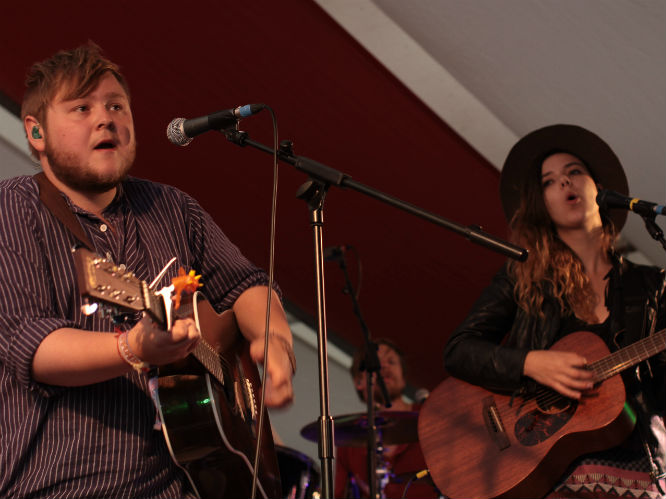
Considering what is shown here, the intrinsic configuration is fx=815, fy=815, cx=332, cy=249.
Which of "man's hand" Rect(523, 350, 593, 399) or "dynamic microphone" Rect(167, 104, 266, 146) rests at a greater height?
"dynamic microphone" Rect(167, 104, 266, 146)

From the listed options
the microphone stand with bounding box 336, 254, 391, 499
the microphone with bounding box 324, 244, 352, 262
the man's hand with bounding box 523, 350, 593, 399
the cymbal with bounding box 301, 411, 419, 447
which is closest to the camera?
the man's hand with bounding box 523, 350, 593, 399

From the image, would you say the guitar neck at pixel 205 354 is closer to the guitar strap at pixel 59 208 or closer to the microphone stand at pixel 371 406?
the guitar strap at pixel 59 208

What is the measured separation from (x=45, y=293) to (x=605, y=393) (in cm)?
220

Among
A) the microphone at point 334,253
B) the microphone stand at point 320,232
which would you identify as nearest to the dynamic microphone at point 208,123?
the microphone stand at point 320,232

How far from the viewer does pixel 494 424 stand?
349 cm

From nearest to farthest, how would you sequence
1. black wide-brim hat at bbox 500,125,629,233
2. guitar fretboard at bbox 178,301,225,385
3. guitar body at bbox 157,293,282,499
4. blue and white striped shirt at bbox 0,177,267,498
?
1. blue and white striped shirt at bbox 0,177,267,498
2. guitar body at bbox 157,293,282,499
3. guitar fretboard at bbox 178,301,225,385
4. black wide-brim hat at bbox 500,125,629,233

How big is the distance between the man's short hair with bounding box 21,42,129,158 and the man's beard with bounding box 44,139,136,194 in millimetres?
128

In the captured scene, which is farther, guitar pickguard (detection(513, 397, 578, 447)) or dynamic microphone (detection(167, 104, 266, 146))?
guitar pickguard (detection(513, 397, 578, 447))

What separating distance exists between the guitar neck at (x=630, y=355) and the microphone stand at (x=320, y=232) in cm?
128

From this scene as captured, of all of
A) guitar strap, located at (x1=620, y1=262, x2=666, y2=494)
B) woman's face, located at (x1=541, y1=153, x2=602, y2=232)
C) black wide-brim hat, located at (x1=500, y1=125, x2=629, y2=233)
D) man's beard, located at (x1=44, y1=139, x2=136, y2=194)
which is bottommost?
guitar strap, located at (x1=620, y1=262, x2=666, y2=494)

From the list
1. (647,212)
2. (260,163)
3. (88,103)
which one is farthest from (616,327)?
(260,163)

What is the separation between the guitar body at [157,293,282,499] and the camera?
222 cm

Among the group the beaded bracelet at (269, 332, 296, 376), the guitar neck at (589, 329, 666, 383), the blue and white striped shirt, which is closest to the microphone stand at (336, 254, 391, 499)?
the guitar neck at (589, 329, 666, 383)

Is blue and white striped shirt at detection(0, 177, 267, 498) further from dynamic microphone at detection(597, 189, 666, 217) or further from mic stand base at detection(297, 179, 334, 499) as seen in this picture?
dynamic microphone at detection(597, 189, 666, 217)
